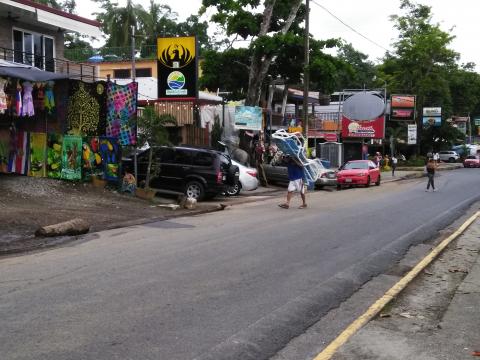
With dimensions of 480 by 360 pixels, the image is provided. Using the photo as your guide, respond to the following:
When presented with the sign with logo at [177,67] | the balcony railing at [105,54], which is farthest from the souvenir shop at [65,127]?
the balcony railing at [105,54]

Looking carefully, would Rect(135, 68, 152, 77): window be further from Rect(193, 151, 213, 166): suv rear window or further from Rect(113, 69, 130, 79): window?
Rect(193, 151, 213, 166): suv rear window

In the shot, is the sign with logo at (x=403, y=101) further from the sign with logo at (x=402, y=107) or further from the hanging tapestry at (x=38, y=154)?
A: the hanging tapestry at (x=38, y=154)

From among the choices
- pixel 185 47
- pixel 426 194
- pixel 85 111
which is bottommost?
pixel 426 194

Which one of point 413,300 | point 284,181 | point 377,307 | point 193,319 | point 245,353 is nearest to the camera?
point 245,353

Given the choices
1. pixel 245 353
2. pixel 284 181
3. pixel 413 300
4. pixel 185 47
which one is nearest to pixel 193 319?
pixel 245 353

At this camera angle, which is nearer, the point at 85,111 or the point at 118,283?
the point at 118,283

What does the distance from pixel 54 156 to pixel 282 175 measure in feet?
39.3

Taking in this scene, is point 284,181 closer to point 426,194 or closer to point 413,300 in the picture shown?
point 426,194

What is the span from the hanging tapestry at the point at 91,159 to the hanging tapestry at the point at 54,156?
2.13 ft

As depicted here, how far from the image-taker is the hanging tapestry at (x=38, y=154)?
51.3ft

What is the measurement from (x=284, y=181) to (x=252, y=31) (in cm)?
760

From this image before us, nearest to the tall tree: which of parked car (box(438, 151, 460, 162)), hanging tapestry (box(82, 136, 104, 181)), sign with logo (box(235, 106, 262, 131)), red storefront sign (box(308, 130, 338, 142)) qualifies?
sign with logo (box(235, 106, 262, 131))

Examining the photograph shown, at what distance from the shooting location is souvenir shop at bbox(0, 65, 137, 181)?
594 inches

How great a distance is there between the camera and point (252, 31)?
89.4 ft
